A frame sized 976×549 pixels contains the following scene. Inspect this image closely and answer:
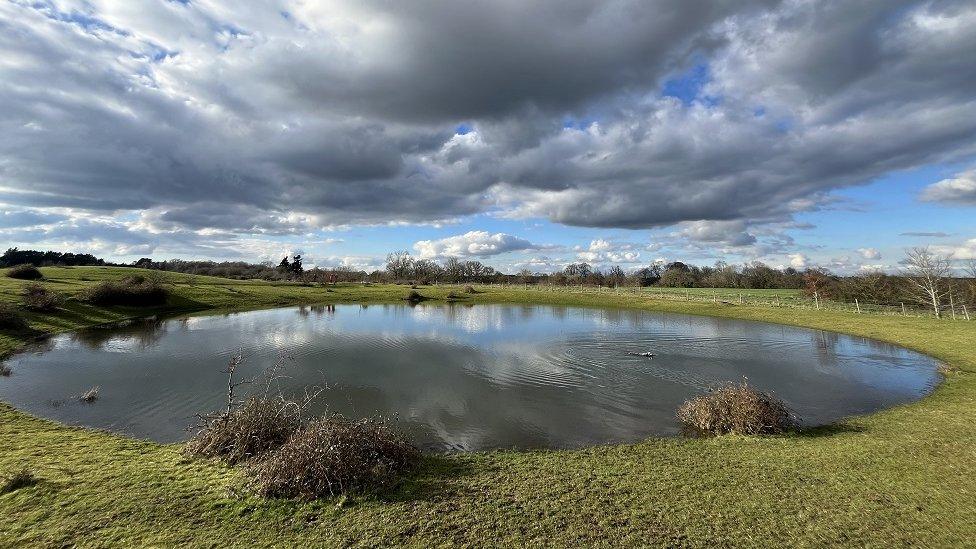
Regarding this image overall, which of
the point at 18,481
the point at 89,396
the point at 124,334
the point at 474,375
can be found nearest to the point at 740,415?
the point at 474,375

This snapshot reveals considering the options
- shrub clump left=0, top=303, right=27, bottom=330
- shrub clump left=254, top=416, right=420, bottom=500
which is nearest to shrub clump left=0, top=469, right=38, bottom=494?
shrub clump left=254, top=416, right=420, bottom=500

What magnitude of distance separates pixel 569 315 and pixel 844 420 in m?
38.8

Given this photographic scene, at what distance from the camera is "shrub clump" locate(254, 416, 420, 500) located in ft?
26.7

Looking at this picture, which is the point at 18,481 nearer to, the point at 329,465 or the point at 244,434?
the point at 244,434

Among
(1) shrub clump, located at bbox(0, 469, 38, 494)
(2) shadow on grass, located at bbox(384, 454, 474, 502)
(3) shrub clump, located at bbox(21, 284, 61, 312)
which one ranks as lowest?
(2) shadow on grass, located at bbox(384, 454, 474, 502)

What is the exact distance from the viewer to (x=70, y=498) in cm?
793

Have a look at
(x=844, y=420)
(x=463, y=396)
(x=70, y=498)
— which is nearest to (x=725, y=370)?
(x=844, y=420)

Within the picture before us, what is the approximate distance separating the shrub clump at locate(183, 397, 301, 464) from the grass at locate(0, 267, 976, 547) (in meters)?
0.43

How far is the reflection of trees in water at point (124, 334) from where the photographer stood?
95.4 ft

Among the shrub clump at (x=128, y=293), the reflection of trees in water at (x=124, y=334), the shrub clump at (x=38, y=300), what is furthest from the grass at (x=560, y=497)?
the shrub clump at (x=128, y=293)

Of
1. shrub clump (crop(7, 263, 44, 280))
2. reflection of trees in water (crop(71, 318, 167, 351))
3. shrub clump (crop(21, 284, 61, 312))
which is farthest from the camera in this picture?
shrub clump (crop(7, 263, 44, 280))

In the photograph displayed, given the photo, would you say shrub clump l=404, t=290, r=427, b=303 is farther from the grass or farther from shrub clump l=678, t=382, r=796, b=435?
shrub clump l=678, t=382, r=796, b=435

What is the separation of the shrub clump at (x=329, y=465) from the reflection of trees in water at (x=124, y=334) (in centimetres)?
2648

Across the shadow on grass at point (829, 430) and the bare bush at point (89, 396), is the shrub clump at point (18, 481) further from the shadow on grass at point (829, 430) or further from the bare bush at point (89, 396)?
the shadow on grass at point (829, 430)
